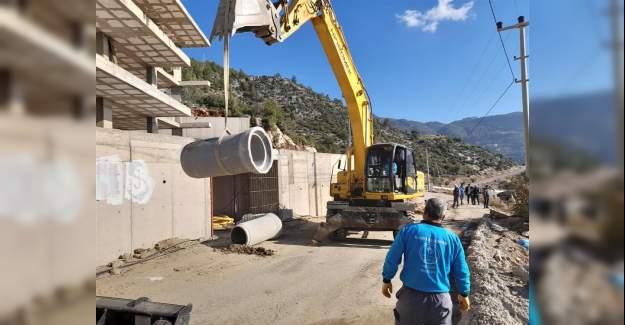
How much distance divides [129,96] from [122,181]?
6938 millimetres

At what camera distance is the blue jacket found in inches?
152

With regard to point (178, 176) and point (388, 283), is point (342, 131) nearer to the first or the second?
point (178, 176)

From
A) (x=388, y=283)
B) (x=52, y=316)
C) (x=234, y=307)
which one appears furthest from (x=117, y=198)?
(x=52, y=316)

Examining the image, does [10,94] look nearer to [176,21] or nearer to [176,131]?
[176,21]

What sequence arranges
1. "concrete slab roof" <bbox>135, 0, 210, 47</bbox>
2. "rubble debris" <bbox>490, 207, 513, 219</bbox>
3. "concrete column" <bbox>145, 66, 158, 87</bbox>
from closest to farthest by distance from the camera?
"concrete slab roof" <bbox>135, 0, 210, 47</bbox> < "rubble debris" <bbox>490, 207, 513, 219</bbox> < "concrete column" <bbox>145, 66, 158, 87</bbox>

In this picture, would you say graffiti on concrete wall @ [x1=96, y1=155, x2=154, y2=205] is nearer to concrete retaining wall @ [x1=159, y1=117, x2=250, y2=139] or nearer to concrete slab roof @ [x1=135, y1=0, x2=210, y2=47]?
concrete slab roof @ [x1=135, y1=0, x2=210, y2=47]

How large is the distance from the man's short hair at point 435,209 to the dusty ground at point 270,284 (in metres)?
2.61

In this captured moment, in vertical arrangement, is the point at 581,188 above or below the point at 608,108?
below

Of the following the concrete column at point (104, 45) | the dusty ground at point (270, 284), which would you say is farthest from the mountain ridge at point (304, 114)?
the dusty ground at point (270, 284)

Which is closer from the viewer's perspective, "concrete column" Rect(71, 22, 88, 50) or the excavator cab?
"concrete column" Rect(71, 22, 88, 50)

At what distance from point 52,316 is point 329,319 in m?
5.95

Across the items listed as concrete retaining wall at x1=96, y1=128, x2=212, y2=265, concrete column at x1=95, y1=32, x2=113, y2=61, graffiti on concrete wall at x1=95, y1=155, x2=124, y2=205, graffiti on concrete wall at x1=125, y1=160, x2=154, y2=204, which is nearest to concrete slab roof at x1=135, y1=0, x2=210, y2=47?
concrete column at x1=95, y1=32, x2=113, y2=61

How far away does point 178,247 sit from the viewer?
11.3 metres

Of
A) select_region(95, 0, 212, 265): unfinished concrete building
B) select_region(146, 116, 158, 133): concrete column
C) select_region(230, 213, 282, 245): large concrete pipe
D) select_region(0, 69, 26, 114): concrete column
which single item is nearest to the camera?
select_region(0, 69, 26, 114): concrete column
